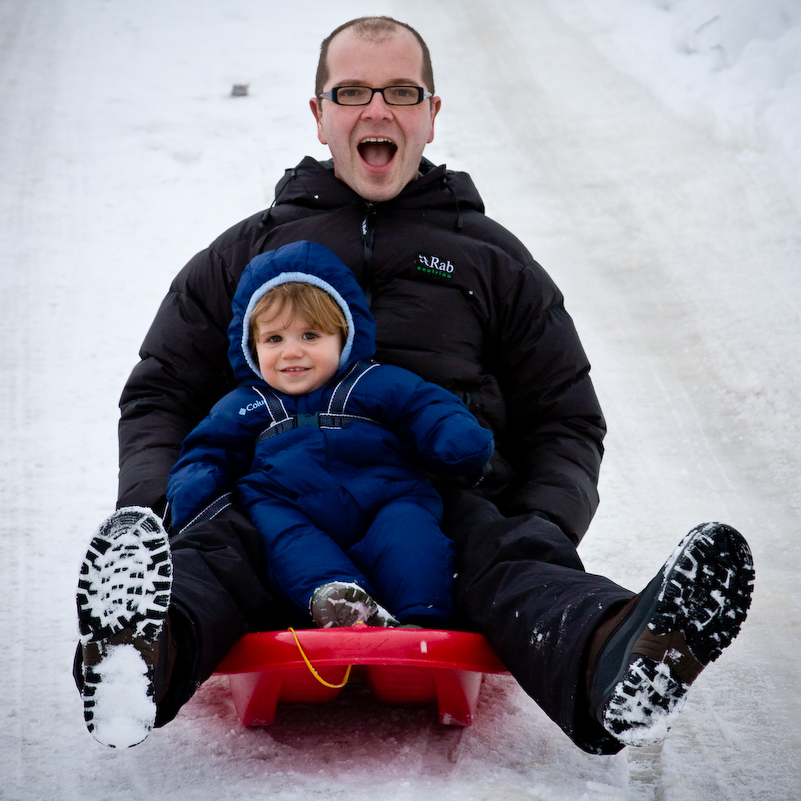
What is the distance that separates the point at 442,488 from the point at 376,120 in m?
0.91

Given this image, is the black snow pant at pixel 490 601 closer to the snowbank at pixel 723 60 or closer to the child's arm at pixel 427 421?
the child's arm at pixel 427 421

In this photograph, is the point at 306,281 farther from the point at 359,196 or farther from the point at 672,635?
the point at 672,635

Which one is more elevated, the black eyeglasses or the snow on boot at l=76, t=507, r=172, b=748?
the black eyeglasses

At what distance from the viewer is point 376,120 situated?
247 cm

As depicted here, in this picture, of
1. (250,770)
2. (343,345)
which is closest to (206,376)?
(343,345)

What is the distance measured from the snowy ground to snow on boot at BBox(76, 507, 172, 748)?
27 centimetres

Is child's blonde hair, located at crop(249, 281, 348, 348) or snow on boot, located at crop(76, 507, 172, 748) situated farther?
child's blonde hair, located at crop(249, 281, 348, 348)

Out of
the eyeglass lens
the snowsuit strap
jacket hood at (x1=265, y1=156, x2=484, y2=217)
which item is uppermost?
the eyeglass lens

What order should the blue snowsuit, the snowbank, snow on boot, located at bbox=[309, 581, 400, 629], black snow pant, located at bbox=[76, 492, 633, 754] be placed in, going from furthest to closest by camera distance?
the snowbank
the blue snowsuit
snow on boot, located at bbox=[309, 581, 400, 629]
black snow pant, located at bbox=[76, 492, 633, 754]

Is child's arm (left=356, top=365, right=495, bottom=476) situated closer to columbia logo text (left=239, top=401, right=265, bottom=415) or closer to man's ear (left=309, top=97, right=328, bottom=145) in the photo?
columbia logo text (left=239, top=401, right=265, bottom=415)

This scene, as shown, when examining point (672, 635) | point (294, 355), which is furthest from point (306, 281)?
point (672, 635)

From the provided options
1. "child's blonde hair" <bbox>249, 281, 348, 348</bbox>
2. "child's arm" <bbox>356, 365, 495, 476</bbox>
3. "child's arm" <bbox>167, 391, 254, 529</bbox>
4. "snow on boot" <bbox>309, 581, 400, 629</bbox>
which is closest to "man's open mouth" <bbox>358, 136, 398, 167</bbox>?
"child's blonde hair" <bbox>249, 281, 348, 348</bbox>

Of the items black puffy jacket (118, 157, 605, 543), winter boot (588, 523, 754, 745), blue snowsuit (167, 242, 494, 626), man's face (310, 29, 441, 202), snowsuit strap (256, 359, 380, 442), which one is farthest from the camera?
man's face (310, 29, 441, 202)

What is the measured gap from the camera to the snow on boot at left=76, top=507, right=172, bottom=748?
59.3 inches
